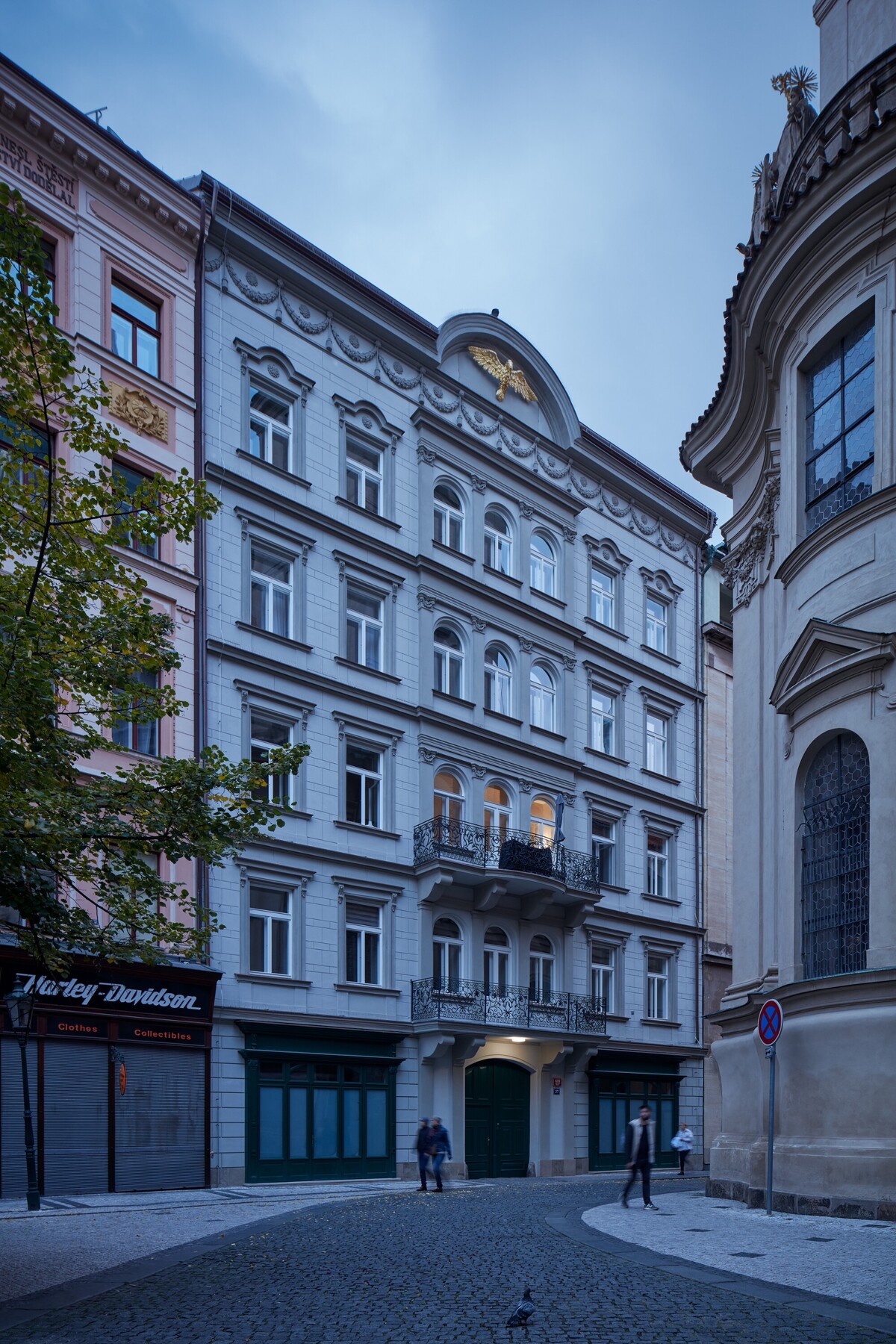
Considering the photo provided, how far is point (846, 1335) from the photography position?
8.91 meters

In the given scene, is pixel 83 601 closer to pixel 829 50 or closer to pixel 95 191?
pixel 829 50

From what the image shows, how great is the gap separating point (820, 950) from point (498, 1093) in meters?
16.6

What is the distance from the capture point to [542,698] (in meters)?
37.1

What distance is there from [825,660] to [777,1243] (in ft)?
25.4

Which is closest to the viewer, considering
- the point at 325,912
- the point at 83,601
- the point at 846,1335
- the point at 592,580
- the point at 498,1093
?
the point at 846,1335

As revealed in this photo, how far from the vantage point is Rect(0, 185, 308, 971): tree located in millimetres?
11570

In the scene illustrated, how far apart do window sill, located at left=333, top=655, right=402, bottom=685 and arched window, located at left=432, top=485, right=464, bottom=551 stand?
4033 millimetres

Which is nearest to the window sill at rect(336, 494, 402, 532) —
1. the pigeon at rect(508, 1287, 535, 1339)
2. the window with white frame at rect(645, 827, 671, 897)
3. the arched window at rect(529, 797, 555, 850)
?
the arched window at rect(529, 797, 555, 850)

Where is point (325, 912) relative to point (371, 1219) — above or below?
above

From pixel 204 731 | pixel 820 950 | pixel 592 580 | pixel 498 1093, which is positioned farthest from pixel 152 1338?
pixel 592 580

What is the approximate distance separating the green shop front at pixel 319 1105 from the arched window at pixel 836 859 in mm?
12711

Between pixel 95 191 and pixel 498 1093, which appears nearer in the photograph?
pixel 95 191

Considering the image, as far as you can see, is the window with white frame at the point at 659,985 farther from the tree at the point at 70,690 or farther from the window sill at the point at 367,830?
the tree at the point at 70,690

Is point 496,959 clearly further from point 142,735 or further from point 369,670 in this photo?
point 142,735
